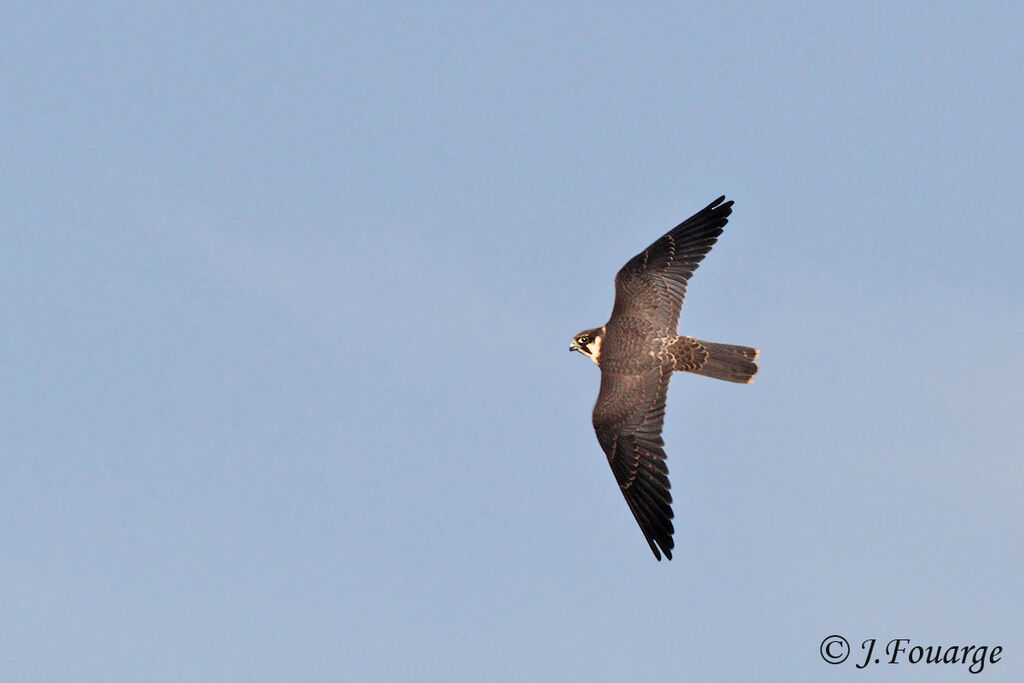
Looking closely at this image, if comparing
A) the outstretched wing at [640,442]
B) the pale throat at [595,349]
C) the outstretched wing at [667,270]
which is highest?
the outstretched wing at [667,270]

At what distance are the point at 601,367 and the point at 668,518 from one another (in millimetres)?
2746

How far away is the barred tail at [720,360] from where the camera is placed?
730 inches

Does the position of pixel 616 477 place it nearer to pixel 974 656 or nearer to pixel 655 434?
pixel 655 434

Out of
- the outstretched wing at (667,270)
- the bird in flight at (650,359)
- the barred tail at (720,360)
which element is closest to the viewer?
the bird in flight at (650,359)

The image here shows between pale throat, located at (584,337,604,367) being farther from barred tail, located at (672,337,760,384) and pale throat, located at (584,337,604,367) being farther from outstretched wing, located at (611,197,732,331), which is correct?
barred tail, located at (672,337,760,384)

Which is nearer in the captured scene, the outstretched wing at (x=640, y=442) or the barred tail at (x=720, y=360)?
the outstretched wing at (x=640, y=442)

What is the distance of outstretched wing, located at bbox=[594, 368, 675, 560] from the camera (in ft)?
57.9

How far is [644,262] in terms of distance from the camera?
19.3 m

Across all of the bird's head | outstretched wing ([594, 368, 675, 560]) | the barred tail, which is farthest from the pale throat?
the barred tail

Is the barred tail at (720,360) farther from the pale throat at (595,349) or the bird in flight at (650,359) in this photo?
the pale throat at (595,349)

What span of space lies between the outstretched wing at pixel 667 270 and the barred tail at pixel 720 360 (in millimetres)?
556

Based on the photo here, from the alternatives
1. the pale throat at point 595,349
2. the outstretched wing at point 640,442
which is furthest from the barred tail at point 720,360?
the pale throat at point 595,349

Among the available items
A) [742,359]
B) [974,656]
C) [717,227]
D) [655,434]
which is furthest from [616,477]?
[974,656]

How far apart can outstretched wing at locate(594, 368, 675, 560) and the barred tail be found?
1.16 feet
